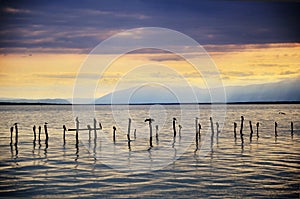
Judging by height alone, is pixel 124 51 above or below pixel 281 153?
above

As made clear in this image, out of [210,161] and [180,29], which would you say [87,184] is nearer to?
[210,161]

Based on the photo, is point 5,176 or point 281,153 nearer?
point 5,176

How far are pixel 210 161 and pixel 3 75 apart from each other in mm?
12468

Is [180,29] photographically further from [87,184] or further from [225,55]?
[87,184]

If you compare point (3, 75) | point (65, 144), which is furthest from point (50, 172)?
point (3, 75)

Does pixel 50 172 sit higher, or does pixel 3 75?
pixel 3 75

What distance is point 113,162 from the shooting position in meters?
11.3

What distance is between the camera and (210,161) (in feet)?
37.4

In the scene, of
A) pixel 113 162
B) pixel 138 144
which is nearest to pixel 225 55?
pixel 138 144

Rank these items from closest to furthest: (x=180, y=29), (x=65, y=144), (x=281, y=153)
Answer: (x=281, y=153)
(x=180, y=29)
(x=65, y=144)

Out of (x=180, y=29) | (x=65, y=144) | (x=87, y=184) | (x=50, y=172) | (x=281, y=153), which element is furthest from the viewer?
(x=65, y=144)

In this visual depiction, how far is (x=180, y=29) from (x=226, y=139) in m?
6.04

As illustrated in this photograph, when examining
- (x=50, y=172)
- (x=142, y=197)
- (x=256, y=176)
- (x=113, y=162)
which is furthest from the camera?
(x=113, y=162)

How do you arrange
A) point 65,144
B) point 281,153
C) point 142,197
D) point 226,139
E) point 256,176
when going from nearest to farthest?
point 142,197 → point 256,176 → point 281,153 → point 65,144 → point 226,139
